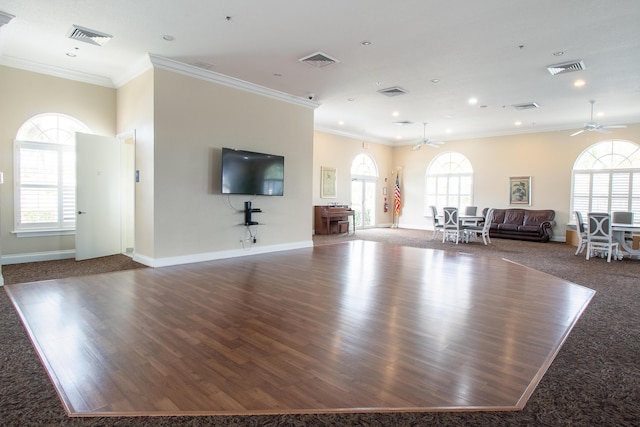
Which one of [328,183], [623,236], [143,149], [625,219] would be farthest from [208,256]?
[625,219]

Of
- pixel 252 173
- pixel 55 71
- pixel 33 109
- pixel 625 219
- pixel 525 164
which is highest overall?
pixel 55 71

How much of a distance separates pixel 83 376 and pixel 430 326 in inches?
110

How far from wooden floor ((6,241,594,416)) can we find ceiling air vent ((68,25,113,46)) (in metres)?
3.40

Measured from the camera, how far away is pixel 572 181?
10.8 m

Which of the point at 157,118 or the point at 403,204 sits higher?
the point at 157,118

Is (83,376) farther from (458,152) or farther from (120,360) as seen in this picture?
(458,152)

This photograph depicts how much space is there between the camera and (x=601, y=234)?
7.54 meters

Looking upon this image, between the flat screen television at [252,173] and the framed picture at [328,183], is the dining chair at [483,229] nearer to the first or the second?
the framed picture at [328,183]

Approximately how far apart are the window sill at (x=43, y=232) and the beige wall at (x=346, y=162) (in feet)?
21.5

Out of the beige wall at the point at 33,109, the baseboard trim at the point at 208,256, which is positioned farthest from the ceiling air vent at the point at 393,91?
the beige wall at the point at 33,109

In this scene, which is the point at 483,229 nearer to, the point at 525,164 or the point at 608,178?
the point at 525,164

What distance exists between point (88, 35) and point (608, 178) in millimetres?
12613

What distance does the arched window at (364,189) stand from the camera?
1320 centimetres

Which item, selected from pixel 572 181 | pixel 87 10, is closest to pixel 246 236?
pixel 87 10
